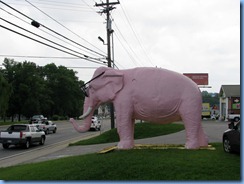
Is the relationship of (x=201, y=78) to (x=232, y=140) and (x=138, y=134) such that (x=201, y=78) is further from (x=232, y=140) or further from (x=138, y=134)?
(x=232, y=140)

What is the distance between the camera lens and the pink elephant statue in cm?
1040

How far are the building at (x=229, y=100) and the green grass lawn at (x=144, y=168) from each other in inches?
1945

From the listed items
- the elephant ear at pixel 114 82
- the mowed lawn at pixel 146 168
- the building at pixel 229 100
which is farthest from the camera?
the building at pixel 229 100

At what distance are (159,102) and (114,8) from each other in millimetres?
20142

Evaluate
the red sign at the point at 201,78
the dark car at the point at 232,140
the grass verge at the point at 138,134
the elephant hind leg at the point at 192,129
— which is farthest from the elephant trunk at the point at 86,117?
the red sign at the point at 201,78

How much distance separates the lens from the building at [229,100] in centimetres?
5694

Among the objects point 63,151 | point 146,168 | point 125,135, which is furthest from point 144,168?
point 63,151

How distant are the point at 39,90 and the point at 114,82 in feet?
225

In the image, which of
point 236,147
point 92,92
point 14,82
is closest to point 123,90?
point 92,92

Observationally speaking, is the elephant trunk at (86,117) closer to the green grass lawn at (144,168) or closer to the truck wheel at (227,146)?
the green grass lawn at (144,168)

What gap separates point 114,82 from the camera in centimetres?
1105

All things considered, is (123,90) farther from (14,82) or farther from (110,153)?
(14,82)

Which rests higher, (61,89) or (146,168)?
(61,89)

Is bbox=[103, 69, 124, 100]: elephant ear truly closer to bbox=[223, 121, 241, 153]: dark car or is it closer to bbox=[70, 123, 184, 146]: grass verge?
bbox=[223, 121, 241, 153]: dark car
